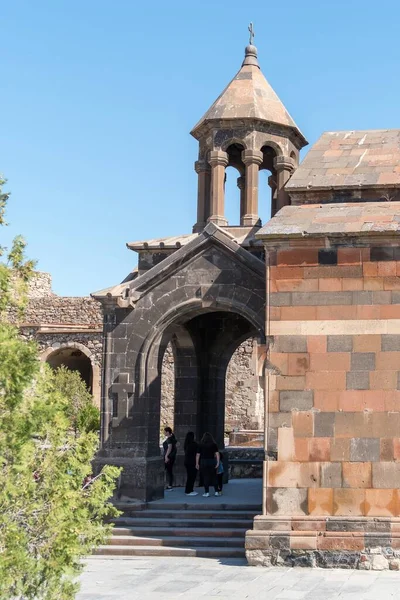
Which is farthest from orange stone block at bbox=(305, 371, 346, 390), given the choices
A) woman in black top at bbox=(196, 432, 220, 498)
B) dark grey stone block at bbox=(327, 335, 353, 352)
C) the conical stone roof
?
the conical stone roof

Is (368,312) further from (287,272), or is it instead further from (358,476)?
(358,476)

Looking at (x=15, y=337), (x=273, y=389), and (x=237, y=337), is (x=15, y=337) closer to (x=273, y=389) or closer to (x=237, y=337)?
(x=273, y=389)

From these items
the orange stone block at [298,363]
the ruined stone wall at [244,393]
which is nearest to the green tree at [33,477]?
the orange stone block at [298,363]

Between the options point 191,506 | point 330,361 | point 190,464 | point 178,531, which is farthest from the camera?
point 190,464

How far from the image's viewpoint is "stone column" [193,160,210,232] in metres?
15.6

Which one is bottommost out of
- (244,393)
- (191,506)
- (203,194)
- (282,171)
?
(191,506)

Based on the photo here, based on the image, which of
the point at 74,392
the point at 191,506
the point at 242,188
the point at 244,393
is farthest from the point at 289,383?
the point at 74,392

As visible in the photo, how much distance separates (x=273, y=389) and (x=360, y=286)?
160cm

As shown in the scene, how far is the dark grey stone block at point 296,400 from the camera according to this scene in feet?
36.7

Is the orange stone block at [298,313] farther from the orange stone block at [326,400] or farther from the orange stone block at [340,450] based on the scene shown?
the orange stone block at [340,450]

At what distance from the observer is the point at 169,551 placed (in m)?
12.1

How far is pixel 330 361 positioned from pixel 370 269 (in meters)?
1.19

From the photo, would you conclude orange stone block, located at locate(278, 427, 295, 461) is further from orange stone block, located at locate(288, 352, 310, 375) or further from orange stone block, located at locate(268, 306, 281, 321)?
orange stone block, located at locate(268, 306, 281, 321)

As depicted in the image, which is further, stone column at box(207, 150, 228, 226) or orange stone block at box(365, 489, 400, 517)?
stone column at box(207, 150, 228, 226)
